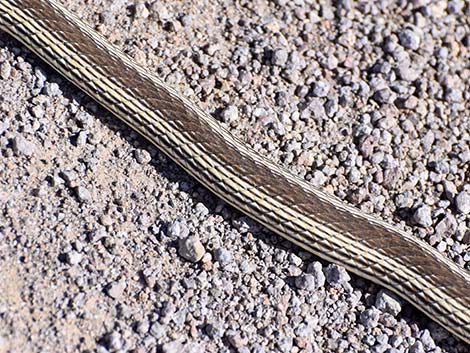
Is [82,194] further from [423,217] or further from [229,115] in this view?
[423,217]

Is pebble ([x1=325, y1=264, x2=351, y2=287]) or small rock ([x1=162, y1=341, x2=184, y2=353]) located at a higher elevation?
pebble ([x1=325, y1=264, x2=351, y2=287])

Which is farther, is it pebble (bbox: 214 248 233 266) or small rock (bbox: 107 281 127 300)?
pebble (bbox: 214 248 233 266)

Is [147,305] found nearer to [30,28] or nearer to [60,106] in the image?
[60,106]

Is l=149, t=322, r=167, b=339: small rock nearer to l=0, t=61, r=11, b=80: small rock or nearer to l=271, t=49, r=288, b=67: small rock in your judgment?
l=0, t=61, r=11, b=80: small rock

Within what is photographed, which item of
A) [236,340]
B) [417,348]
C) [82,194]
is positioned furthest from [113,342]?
[417,348]

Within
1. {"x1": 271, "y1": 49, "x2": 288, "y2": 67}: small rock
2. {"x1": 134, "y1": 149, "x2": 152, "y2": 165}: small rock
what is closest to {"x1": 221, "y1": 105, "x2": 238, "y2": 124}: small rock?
{"x1": 271, "y1": 49, "x2": 288, "y2": 67}: small rock

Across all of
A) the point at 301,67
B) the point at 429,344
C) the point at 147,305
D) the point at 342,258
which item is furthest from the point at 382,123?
the point at 147,305

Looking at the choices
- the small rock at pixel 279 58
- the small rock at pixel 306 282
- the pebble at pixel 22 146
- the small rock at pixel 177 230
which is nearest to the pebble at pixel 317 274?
the small rock at pixel 306 282
